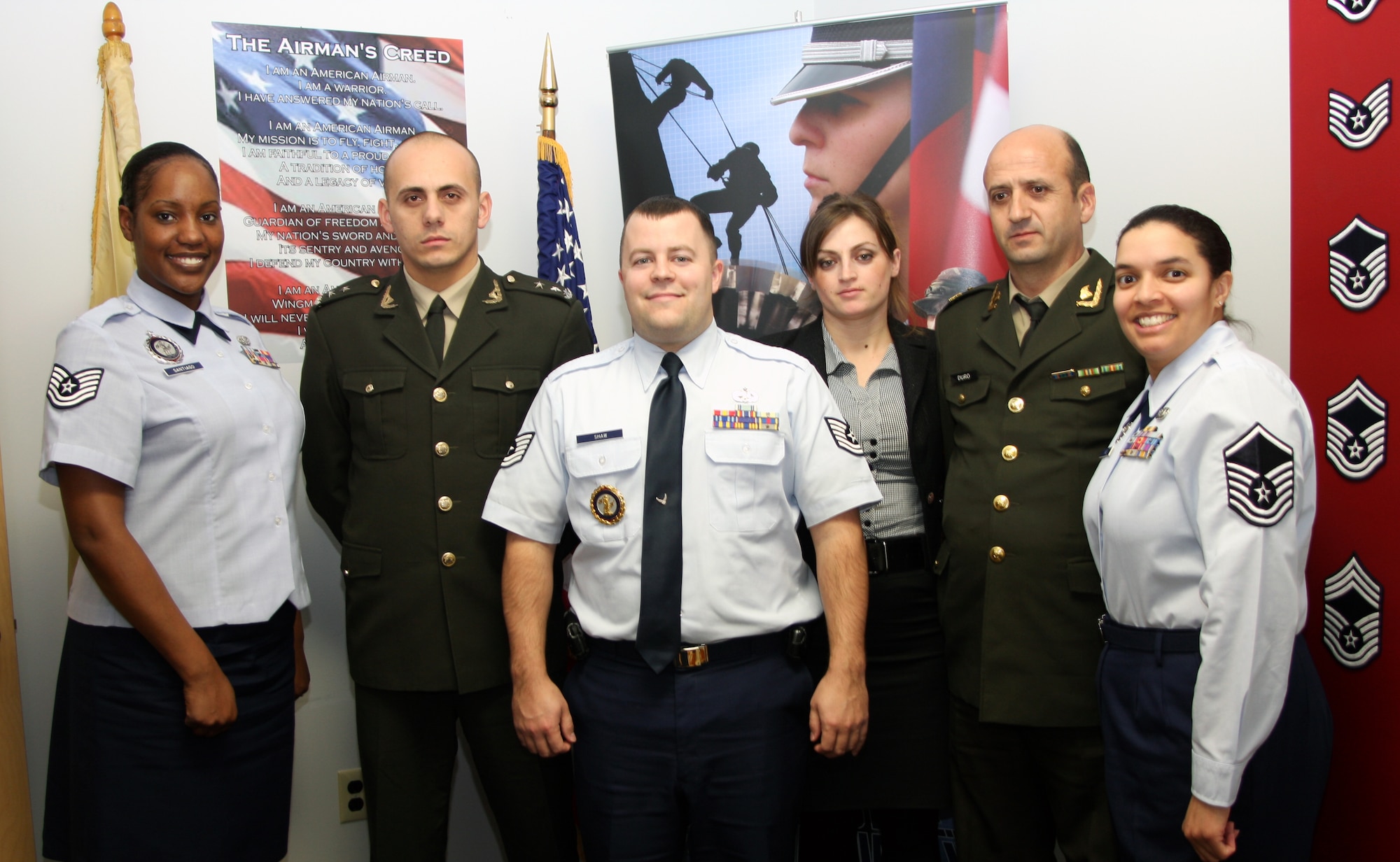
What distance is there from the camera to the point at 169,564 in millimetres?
1839

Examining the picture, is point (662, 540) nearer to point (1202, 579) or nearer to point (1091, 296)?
point (1202, 579)

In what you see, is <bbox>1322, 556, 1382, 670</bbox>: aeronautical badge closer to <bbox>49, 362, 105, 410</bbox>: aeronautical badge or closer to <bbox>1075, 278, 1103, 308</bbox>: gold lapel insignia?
<bbox>1075, 278, 1103, 308</bbox>: gold lapel insignia

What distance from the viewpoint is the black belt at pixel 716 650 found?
1.76 m

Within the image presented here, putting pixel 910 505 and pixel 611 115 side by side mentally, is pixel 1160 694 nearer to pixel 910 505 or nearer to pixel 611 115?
pixel 910 505

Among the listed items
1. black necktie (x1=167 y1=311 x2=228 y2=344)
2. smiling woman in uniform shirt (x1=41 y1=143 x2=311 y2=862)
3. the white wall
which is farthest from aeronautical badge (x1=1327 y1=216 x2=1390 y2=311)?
black necktie (x1=167 y1=311 x2=228 y2=344)

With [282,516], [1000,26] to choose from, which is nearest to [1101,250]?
[1000,26]

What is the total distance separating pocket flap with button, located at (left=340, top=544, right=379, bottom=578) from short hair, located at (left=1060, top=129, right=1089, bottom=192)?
1764mm

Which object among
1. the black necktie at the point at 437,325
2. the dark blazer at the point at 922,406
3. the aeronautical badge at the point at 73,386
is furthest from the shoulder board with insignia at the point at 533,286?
the aeronautical badge at the point at 73,386

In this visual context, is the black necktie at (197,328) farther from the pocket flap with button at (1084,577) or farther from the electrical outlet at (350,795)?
the pocket flap with button at (1084,577)

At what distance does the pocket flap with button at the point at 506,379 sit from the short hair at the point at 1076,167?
4.23 feet

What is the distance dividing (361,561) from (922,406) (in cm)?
135

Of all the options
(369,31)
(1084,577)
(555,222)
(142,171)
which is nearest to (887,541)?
(1084,577)

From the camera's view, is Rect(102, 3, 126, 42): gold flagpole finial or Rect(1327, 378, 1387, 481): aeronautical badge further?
Rect(102, 3, 126, 42): gold flagpole finial

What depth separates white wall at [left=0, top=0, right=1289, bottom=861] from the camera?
2258mm
